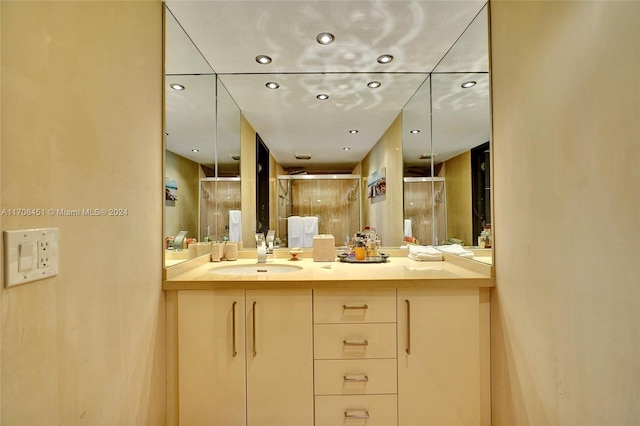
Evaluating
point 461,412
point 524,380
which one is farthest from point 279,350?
point 524,380

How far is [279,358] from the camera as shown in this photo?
1325 millimetres

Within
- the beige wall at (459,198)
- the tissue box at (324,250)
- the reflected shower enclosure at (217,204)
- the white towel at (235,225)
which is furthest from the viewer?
the white towel at (235,225)

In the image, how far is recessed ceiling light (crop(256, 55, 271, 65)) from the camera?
174 cm

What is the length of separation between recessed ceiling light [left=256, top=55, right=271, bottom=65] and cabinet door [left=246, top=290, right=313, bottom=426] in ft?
4.43

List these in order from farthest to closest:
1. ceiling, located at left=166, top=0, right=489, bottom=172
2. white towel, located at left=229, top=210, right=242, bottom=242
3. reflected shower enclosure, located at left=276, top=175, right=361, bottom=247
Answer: reflected shower enclosure, located at left=276, top=175, right=361, bottom=247, white towel, located at left=229, top=210, right=242, bottom=242, ceiling, located at left=166, top=0, right=489, bottom=172

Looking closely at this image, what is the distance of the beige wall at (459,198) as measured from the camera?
1.73 m

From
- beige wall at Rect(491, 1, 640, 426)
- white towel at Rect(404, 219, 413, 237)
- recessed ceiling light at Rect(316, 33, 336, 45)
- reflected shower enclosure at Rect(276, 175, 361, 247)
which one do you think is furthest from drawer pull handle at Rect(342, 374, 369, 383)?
recessed ceiling light at Rect(316, 33, 336, 45)

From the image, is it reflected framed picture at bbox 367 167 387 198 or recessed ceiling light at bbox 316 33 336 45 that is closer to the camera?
recessed ceiling light at bbox 316 33 336 45

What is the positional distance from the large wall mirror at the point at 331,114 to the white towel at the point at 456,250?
5 centimetres

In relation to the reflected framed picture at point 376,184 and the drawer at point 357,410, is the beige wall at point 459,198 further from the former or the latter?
the drawer at point 357,410

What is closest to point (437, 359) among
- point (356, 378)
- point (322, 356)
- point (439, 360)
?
point (439, 360)

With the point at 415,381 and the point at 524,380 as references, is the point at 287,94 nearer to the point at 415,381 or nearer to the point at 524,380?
the point at 415,381

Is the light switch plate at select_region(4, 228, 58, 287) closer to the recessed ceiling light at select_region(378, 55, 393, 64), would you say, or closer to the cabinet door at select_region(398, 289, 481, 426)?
the cabinet door at select_region(398, 289, 481, 426)

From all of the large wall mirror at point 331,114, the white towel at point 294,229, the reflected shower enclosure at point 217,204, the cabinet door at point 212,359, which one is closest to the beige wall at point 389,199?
the large wall mirror at point 331,114
